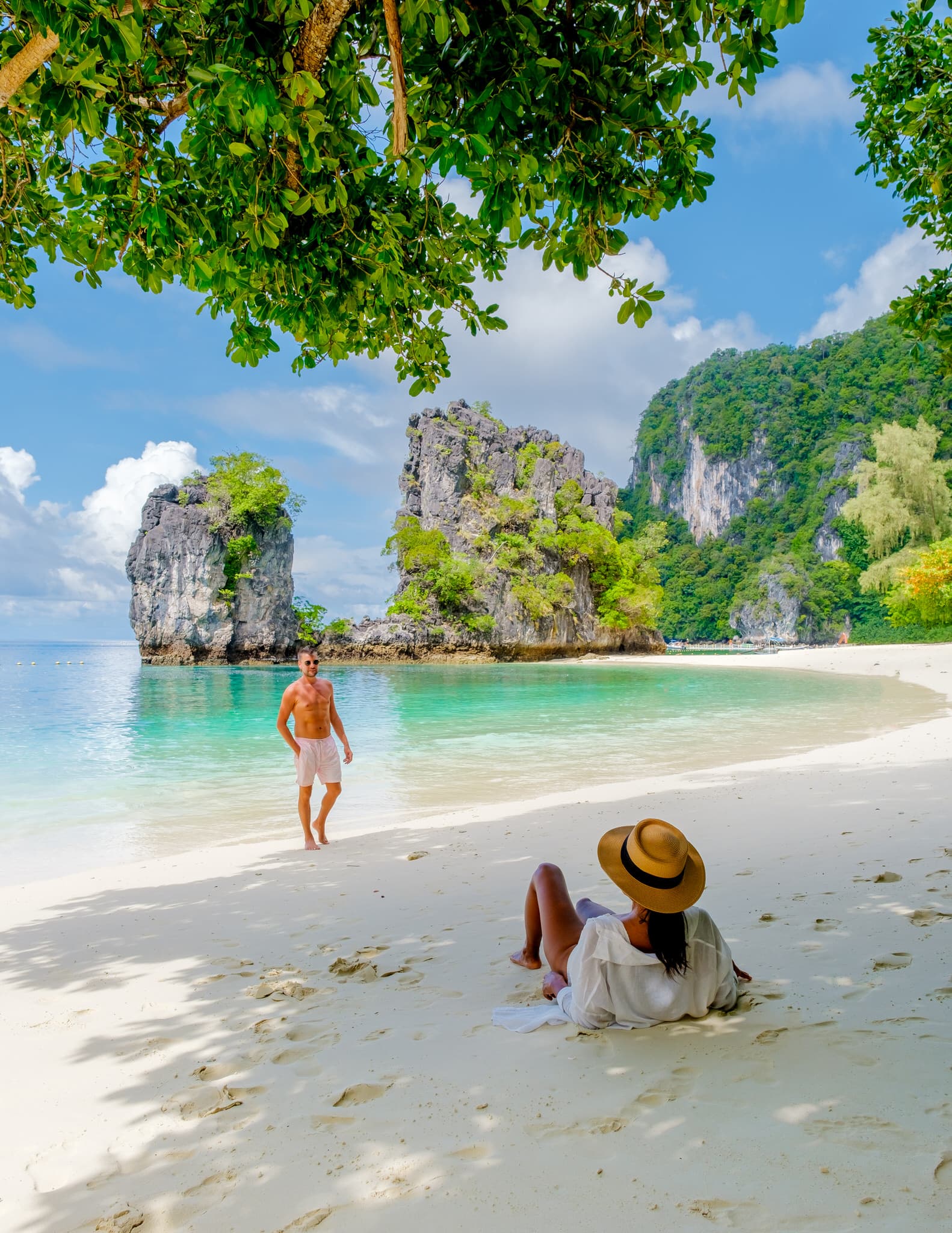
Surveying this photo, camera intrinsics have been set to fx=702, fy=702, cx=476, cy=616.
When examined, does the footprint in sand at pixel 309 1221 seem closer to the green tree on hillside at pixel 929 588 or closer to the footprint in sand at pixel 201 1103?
the footprint in sand at pixel 201 1103

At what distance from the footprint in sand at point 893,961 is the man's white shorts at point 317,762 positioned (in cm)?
477

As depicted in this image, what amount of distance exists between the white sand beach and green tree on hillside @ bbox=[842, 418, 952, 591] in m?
43.1

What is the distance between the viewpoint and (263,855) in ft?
20.1

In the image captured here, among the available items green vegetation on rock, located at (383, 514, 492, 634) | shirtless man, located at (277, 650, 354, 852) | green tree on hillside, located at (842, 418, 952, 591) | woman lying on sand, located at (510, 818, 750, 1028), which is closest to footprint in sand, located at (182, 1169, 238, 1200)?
woman lying on sand, located at (510, 818, 750, 1028)

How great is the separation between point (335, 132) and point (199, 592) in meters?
42.2

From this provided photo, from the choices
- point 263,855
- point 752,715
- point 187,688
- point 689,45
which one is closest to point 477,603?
point 187,688

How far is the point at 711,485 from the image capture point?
102562mm

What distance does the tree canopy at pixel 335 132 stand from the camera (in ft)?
9.18

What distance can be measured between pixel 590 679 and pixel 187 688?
1632 centimetres

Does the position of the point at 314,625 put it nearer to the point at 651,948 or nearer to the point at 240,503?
the point at 240,503

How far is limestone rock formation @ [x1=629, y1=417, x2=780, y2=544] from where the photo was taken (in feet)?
319

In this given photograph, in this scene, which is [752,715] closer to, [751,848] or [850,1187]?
[751,848]

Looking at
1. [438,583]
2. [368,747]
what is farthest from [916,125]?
[438,583]

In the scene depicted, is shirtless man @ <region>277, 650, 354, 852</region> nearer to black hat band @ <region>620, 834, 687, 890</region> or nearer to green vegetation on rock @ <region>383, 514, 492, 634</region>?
black hat band @ <region>620, 834, 687, 890</region>
